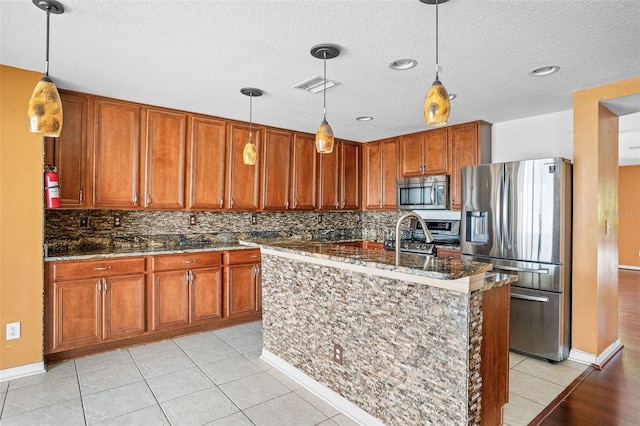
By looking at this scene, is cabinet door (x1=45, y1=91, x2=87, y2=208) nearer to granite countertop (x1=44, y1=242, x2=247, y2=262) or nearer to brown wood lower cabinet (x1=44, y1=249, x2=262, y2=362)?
granite countertop (x1=44, y1=242, x2=247, y2=262)

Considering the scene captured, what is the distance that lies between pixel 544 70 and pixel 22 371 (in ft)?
14.9

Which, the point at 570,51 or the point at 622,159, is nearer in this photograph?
the point at 570,51

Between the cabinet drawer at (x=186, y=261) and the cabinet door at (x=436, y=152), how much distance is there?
278 cm

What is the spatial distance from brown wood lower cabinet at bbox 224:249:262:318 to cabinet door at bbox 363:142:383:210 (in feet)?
6.75

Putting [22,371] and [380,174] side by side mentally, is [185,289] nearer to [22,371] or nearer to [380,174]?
[22,371]

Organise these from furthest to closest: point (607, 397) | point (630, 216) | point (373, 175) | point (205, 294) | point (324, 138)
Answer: point (630, 216) → point (373, 175) → point (205, 294) → point (607, 397) → point (324, 138)

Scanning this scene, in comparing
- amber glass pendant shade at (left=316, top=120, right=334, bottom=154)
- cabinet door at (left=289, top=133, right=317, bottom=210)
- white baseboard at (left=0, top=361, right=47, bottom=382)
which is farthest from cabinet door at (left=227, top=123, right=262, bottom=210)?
white baseboard at (left=0, top=361, right=47, bottom=382)

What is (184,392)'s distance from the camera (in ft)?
8.33

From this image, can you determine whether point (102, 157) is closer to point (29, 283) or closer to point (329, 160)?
point (29, 283)

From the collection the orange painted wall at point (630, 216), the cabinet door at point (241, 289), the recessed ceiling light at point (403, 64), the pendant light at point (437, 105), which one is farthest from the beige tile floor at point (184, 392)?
the orange painted wall at point (630, 216)

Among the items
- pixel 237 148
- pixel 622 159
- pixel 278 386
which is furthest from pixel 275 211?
pixel 622 159

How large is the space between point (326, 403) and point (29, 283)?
2446 millimetres

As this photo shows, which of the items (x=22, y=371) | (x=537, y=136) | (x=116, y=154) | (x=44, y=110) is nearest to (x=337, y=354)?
(x=44, y=110)

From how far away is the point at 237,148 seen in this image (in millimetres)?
4285
